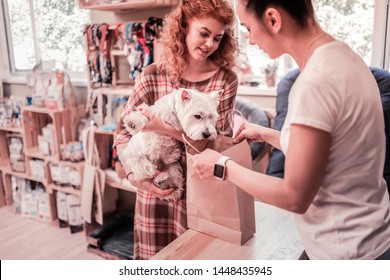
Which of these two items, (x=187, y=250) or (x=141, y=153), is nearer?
(x=187, y=250)

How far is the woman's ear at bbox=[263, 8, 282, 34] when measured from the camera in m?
0.74

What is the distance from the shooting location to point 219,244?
1093 mm

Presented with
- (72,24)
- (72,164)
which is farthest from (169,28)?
(72,24)

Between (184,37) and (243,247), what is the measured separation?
88 centimetres

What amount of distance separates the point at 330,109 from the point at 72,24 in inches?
119

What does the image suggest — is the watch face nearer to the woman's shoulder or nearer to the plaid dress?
the plaid dress

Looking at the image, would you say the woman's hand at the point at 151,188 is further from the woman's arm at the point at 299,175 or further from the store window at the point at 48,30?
the store window at the point at 48,30

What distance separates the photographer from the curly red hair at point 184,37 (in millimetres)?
1368

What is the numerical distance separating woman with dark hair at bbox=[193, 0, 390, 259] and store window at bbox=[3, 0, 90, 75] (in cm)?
265

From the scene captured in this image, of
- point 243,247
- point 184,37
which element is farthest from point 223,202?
point 184,37

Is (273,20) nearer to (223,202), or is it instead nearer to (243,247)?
(223,202)

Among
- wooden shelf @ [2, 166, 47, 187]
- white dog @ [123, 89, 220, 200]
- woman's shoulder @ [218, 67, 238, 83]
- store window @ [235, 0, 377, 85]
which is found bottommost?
wooden shelf @ [2, 166, 47, 187]

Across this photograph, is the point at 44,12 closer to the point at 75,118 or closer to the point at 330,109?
the point at 75,118

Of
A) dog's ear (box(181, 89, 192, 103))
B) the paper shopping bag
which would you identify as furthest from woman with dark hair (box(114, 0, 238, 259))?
the paper shopping bag
